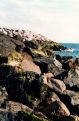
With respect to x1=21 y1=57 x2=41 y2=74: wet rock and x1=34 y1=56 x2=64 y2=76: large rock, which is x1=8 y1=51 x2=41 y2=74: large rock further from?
x1=34 y1=56 x2=64 y2=76: large rock

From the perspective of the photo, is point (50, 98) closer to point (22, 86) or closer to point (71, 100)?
point (71, 100)

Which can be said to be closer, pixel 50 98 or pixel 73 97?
pixel 50 98

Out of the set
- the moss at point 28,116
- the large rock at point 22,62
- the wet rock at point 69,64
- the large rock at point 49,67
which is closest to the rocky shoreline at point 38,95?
the moss at point 28,116

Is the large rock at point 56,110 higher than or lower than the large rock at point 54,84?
lower

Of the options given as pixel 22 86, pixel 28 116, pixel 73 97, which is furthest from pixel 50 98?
pixel 28 116

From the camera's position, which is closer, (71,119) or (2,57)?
(71,119)

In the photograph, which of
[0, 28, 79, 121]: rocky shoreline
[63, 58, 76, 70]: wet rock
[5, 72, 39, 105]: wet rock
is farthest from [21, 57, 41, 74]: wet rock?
[5, 72, 39, 105]: wet rock

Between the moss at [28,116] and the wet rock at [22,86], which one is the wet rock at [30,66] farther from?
the moss at [28,116]

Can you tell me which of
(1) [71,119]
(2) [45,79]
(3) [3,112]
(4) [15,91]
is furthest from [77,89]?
(3) [3,112]

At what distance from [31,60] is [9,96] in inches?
316

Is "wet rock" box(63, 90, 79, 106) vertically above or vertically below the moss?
below

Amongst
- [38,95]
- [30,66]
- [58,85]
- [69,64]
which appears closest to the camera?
[38,95]

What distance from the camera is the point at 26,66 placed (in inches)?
1050

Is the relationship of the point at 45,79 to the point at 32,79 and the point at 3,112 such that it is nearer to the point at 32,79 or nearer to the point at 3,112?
the point at 32,79
